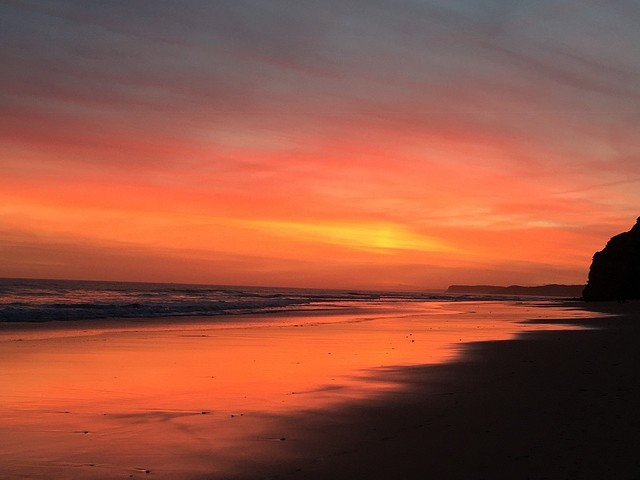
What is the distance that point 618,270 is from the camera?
86.4m

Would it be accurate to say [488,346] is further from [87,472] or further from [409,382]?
[87,472]

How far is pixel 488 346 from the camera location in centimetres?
2136

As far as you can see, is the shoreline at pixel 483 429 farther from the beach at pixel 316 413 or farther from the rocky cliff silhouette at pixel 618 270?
the rocky cliff silhouette at pixel 618 270

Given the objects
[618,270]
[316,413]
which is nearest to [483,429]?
[316,413]

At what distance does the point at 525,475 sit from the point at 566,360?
11002 millimetres

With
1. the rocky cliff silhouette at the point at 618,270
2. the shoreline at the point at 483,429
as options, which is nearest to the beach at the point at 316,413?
the shoreline at the point at 483,429

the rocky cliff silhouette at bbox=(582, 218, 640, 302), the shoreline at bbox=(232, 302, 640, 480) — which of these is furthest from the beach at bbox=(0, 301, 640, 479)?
the rocky cliff silhouette at bbox=(582, 218, 640, 302)

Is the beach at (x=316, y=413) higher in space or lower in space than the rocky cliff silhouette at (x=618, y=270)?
lower

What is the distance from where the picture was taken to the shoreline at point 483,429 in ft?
22.2

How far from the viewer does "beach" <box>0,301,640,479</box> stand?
6914 millimetres

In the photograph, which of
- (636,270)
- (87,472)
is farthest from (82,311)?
(636,270)

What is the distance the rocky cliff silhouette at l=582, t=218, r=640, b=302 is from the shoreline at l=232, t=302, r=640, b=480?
248ft

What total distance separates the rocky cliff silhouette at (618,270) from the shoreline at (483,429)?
75723mm

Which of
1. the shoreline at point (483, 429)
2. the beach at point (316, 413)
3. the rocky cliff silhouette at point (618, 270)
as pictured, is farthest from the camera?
the rocky cliff silhouette at point (618, 270)
